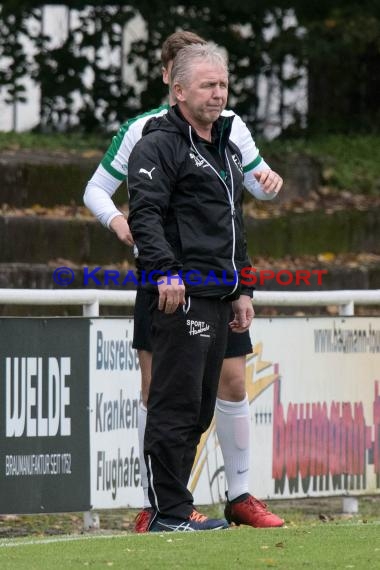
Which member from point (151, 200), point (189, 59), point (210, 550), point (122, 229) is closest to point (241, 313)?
point (122, 229)

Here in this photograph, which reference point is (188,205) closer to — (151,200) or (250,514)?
(151,200)

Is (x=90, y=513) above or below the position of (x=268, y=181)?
below

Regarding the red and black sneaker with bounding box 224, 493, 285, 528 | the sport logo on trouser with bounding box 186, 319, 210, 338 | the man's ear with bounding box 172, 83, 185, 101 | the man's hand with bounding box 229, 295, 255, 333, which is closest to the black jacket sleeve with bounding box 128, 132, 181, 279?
the man's ear with bounding box 172, 83, 185, 101

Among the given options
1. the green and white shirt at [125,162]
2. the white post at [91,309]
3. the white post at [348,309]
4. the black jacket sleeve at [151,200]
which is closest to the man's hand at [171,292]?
the black jacket sleeve at [151,200]

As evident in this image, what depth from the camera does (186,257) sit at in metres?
6.48

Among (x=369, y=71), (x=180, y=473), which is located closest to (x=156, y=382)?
(x=180, y=473)

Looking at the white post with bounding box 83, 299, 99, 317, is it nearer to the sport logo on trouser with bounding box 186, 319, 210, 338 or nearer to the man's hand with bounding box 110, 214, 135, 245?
the man's hand with bounding box 110, 214, 135, 245

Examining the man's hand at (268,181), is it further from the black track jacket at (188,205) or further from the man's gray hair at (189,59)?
the man's gray hair at (189,59)

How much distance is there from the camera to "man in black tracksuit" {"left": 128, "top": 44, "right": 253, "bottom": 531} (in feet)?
21.3

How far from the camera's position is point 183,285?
6.33 meters

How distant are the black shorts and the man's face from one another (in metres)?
0.81

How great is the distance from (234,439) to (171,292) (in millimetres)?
1231

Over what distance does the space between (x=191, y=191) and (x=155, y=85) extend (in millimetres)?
10196

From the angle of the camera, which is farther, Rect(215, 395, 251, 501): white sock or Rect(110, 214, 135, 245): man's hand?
Rect(215, 395, 251, 501): white sock
